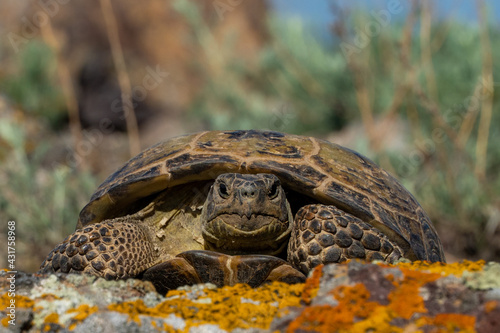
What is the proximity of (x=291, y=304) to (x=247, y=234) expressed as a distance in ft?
2.29

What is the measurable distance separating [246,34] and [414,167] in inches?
379

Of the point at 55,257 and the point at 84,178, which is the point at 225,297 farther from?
the point at 84,178

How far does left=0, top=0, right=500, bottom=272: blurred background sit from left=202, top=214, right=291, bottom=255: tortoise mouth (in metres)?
2.11

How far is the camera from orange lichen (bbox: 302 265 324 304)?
169 cm

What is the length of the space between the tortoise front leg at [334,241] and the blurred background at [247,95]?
6.76 ft

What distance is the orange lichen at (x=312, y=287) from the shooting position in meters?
1.69

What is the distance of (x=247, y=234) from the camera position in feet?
7.83

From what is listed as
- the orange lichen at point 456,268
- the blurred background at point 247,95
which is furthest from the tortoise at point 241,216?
the blurred background at point 247,95

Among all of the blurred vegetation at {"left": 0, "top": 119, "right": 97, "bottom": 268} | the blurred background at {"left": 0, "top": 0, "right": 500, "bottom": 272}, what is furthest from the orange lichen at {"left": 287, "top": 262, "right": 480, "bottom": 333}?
the blurred vegetation at {"left": 0, "top": 119, "right": 97, "bottom": 268}

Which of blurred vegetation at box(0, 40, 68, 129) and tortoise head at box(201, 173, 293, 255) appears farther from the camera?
blurred vegetation at box(0, 40, 68, 129)

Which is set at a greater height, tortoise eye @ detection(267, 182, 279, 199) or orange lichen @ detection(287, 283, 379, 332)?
tortoise eye @ detection(267, 182, 279, 199)

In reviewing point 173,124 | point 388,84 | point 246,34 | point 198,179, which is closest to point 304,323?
point 198,179

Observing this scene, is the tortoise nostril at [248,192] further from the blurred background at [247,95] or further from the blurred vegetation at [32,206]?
the blurred vegetation at [32,206]

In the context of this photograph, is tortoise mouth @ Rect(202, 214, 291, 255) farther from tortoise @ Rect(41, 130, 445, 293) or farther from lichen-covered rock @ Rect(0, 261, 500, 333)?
lichen-covered rock @ Rect(0, 261, 500, 333)
